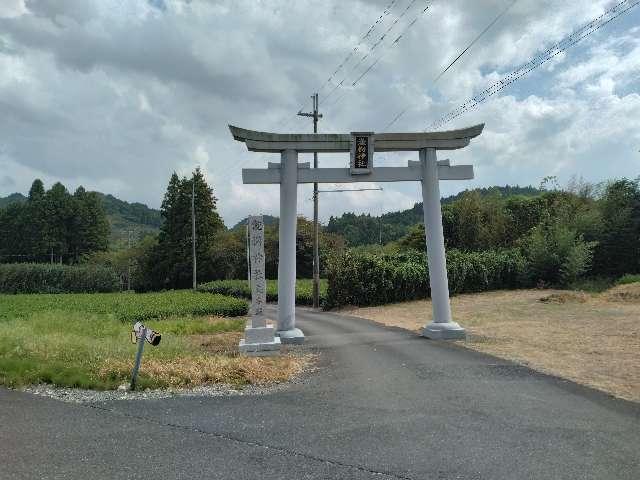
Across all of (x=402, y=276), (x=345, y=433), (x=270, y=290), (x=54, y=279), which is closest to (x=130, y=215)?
(x=54, y=279)

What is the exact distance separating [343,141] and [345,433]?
8.55m

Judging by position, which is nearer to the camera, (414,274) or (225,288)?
(414,274)

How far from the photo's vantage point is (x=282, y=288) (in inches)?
492

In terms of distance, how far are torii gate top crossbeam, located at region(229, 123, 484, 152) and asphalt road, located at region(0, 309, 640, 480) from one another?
6.46 meters

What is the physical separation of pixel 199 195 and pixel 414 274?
107ft

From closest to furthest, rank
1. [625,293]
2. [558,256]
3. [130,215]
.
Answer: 1. [625,293]
2. [558,256]
3. [130,215]

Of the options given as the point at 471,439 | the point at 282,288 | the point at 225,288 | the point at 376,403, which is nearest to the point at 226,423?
the point at 376,403

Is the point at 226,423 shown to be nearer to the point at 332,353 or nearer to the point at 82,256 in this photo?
the point at 332,353

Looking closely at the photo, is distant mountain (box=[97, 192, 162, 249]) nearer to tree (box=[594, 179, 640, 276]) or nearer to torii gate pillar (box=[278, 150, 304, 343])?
tree (box=[594, 179, 640, 276])

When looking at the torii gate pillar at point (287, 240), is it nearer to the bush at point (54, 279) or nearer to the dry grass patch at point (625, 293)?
the dry grass patch at point (625, 293)

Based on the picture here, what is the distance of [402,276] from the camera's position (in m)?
26.6

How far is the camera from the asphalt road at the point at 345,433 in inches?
177

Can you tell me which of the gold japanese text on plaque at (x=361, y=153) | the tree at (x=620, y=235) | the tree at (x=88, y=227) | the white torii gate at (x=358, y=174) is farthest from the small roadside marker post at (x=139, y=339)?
the tree at (x=88, y=227)

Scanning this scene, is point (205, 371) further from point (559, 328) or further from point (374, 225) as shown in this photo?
point (374, 225)
